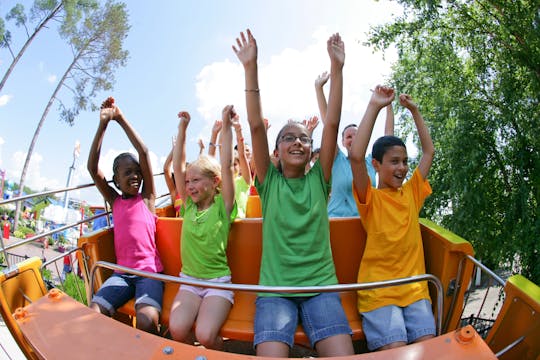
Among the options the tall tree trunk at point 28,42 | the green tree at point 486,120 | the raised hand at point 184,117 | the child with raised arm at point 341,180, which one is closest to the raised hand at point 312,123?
the child with raised arm at point 341,180

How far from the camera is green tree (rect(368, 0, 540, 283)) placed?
20.6ft

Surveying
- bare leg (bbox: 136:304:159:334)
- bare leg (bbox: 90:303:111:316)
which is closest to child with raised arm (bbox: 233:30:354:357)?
bare leg (bbox: 136:304:159:334)

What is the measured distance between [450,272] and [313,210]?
35.7 inches

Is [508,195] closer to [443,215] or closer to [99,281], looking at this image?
[443,215]

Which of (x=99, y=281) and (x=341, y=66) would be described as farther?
(x=99, y=281)

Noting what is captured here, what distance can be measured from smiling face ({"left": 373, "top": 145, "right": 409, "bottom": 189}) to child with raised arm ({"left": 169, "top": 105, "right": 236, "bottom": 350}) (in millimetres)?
939

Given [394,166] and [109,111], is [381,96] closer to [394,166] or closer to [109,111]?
[394,166]

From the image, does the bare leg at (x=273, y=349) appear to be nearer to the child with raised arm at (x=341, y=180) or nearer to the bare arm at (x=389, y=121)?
the child with raised arm at (x=341, y=180)

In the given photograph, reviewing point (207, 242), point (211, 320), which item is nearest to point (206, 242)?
point (207, 242)

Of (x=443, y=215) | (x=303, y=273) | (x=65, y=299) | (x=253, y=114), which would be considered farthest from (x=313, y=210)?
(x=443, y=215)

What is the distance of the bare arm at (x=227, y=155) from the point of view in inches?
108

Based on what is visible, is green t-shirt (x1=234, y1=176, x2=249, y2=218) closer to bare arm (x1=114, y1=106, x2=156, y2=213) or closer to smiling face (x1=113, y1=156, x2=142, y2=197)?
bare arm (x1=114, y1=106, x2=156, y2=213)

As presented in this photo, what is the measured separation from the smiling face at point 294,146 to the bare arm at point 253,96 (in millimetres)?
103

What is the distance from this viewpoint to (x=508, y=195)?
6711mm
